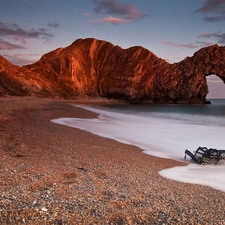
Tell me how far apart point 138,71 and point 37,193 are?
9602 centimetres

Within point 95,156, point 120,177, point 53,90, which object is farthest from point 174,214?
point 53,90

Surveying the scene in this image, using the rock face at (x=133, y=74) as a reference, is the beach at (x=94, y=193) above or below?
below

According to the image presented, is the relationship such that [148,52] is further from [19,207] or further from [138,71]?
[19,207]

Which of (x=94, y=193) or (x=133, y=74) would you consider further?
(x=133, y=74)

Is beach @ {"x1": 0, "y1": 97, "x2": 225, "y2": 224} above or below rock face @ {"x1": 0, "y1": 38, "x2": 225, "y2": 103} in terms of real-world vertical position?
below

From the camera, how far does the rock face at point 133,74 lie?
9250cm

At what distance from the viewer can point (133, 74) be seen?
3858 inches

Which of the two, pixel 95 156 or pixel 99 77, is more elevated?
pixel 99 77

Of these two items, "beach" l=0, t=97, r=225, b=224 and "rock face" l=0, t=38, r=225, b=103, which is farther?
"rock face" l=0, t=38, r=225, b=103

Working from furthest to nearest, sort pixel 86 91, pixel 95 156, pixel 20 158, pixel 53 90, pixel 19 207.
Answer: pixel 86 91 < pixel 53 90 < pixel 95 156 < pixel 20 158 < pixel 19 207

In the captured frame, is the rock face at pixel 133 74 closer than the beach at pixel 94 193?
No

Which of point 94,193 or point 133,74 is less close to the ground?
point 133,74

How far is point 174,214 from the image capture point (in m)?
4.90

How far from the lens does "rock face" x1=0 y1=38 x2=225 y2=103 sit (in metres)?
92.5
